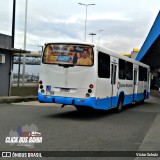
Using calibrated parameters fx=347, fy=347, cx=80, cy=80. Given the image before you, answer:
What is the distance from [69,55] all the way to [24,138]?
5314 millimetres

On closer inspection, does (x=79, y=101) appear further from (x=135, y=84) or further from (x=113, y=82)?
(x=135, y=84)

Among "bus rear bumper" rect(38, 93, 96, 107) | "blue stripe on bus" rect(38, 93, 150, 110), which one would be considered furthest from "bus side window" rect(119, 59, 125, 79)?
"bus rear bumper" rect(38, 93, 96, 107)

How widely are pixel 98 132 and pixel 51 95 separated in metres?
3.60

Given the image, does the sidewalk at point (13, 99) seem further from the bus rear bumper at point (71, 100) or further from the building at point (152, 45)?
the building at point (152, 45)

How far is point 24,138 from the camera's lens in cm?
853

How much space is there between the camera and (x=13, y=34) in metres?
22.6

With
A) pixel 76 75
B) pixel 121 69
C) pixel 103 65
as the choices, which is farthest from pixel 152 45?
pixel 76 75

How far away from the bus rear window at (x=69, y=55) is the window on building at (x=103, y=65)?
1.95ft

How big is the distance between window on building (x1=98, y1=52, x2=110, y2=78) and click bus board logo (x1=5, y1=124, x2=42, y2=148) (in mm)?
4076

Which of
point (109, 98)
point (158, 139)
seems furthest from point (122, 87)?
point (158, 139)

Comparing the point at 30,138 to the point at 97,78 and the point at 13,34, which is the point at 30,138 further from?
the point at 13,34

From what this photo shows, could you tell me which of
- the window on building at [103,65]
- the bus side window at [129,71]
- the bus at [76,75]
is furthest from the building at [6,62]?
the window on building at [103,65]

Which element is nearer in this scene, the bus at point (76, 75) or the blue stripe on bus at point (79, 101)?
the blue stripe on bus at point (79, 101)

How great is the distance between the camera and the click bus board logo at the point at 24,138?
8.02 m
